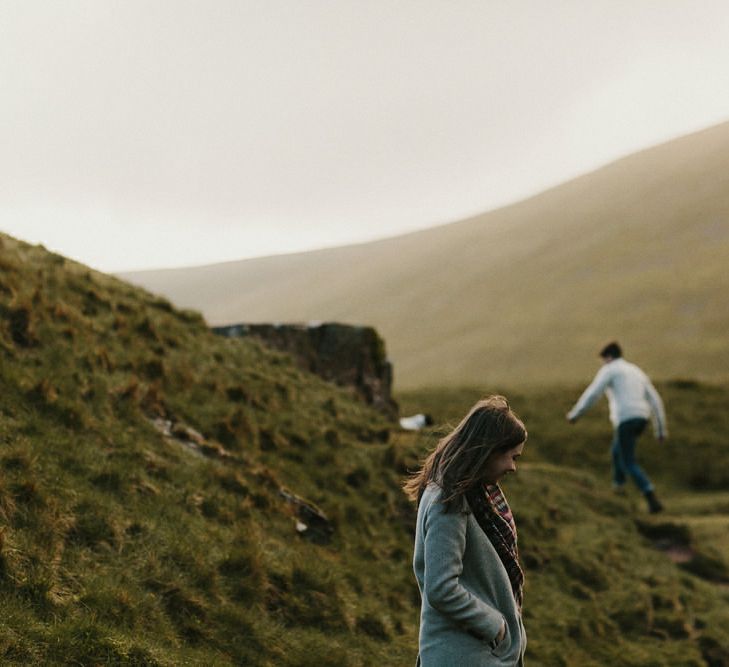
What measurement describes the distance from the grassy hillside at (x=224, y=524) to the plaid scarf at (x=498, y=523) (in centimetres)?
303

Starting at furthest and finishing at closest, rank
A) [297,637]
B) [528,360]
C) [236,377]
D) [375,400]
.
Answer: [528,360]
[375,400]
[236,377]
[297,637]

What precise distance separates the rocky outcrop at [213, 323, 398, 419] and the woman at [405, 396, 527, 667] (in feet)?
50.7

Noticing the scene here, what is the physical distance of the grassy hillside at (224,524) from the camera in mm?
7125

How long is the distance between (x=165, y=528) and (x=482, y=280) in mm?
67643

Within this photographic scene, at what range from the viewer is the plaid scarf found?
4848 millimetres

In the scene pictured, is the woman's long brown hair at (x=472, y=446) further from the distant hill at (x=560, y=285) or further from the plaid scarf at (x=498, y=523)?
the distant hill at (x=560, y=285)

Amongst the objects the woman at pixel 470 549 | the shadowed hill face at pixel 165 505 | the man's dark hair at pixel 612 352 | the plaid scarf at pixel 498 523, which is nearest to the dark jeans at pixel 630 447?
the man's dark hair at pixel 612 352

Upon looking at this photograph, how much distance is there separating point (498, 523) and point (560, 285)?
2398 inches

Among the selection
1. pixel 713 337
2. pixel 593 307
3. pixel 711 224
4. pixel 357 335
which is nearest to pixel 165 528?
pixel 357 335

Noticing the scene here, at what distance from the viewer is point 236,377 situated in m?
15.2

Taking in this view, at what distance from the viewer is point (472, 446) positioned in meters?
4.79

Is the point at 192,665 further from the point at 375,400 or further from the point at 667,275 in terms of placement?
the point at 667,275

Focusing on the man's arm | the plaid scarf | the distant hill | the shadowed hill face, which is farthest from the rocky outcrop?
the distant hill

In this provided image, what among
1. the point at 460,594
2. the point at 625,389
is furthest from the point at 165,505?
the point at 625,389
